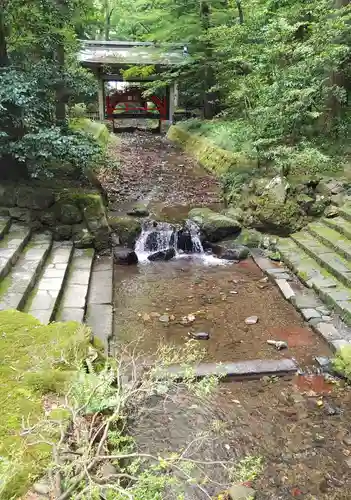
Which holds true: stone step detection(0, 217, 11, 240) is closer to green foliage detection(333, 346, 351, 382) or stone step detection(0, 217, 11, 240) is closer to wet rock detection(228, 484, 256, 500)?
wet rock detection(228, 484, 256, 500)

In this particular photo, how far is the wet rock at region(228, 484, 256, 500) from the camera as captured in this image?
3734 mm

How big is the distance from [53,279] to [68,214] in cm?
215

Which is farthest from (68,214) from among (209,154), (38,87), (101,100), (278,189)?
(101,100)

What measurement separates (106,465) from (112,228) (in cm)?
731

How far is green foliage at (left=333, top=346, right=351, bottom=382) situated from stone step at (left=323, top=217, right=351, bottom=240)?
11.9ft

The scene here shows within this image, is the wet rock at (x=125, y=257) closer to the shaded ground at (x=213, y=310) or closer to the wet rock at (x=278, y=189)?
the shaded ground at (x=213, y=310)

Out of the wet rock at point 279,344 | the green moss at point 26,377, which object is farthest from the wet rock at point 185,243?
the green moss at point 26,377

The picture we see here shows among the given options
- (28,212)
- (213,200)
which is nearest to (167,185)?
(213,200)

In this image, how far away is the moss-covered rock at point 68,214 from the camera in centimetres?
862

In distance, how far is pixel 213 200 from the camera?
1266 cm

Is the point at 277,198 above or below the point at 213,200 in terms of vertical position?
above

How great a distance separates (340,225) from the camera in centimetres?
903

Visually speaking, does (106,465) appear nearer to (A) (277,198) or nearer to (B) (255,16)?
(A) (277,198)

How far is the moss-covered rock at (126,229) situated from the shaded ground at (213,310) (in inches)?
37.7
